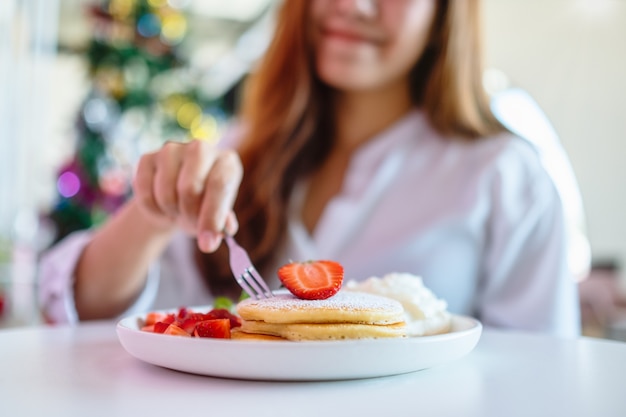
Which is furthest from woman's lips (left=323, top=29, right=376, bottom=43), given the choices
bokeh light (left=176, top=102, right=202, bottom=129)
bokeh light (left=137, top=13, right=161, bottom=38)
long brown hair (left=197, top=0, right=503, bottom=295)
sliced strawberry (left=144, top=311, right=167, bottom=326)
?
bokeh light (left=176, top=102, right=202, bottom=129)

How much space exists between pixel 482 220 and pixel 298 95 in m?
0.54

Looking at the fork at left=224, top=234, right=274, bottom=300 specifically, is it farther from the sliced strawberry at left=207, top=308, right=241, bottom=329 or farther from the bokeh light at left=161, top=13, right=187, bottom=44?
the bokeh light at left=161, top=13, right=187, bottom=44

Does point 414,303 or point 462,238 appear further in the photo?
A: point 462,238

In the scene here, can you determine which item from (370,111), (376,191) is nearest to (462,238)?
(376,191)

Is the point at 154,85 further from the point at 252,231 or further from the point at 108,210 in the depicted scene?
the point at 252,231

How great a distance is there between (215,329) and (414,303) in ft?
0.76

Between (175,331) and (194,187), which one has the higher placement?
(194,187)

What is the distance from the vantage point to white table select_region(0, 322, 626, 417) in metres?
0.47

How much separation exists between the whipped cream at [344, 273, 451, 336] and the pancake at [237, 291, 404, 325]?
12 cm

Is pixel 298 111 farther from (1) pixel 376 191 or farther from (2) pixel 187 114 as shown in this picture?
Result: (2) pixel 187 114

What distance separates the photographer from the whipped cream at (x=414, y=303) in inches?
28.6

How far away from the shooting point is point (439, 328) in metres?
0.75

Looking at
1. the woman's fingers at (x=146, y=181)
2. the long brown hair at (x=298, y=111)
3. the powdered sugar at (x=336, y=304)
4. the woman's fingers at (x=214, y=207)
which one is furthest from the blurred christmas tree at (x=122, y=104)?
the powdered sugar at (x=336, y=304)

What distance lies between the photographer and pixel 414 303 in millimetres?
728
